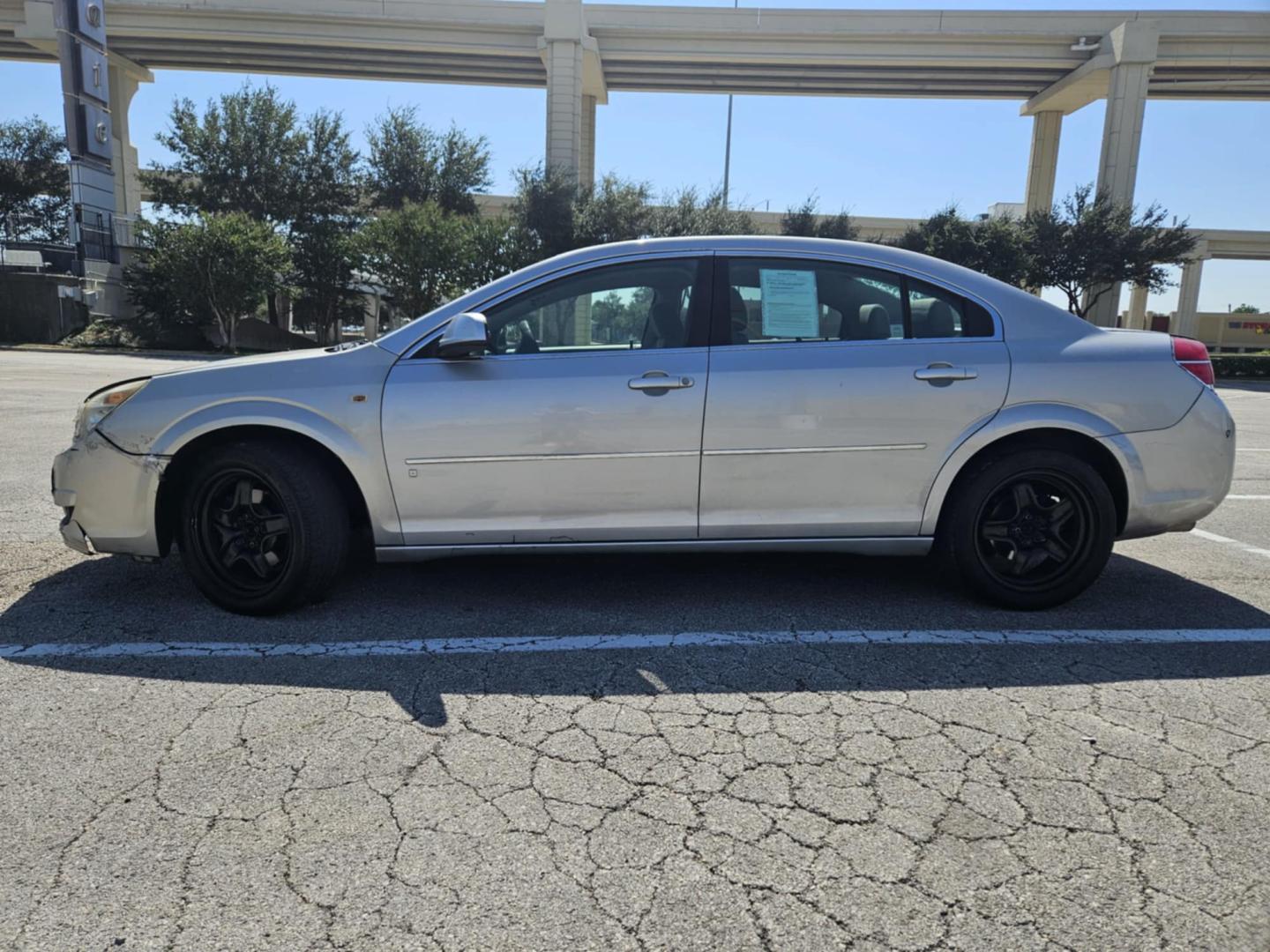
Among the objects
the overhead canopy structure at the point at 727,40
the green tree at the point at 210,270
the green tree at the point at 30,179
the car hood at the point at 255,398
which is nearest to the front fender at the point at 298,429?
the car hood at the point at 255,398

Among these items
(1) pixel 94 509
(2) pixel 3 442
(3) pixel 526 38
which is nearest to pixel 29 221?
(3) pixel 526 38

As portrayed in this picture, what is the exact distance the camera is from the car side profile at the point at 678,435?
3713 millimetres

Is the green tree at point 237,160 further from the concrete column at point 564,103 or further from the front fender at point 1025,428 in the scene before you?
the front fender at point 1025,428

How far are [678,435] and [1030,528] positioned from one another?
1.74 meters

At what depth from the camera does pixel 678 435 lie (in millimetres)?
3730

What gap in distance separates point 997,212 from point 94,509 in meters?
52.0

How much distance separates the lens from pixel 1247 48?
34969mm

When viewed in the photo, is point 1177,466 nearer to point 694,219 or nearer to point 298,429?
point 298,429

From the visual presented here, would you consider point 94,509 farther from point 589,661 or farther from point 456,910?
point 456,910

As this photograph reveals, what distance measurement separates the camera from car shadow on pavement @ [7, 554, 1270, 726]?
319 cm

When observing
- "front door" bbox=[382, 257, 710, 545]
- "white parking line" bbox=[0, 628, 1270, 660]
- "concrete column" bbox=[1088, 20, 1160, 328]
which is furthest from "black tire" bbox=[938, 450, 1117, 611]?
"concrete column" bbox=[1088, 20, 1160, 328]

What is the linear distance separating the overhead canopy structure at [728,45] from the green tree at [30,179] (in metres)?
13.2

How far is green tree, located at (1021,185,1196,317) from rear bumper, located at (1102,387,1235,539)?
33791 millimetres

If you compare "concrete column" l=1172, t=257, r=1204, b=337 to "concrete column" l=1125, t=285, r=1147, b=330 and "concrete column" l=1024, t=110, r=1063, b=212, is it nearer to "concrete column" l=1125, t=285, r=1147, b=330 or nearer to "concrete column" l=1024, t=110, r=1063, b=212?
"concrete column" l=1125, t=285, r=1147, b=330
